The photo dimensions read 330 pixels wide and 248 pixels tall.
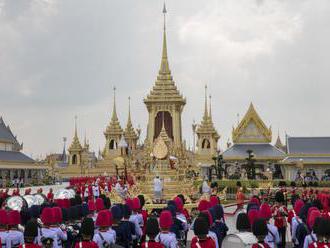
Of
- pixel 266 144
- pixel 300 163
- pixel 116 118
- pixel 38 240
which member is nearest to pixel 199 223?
pixel 38 240

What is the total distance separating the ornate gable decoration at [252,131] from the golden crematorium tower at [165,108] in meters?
11.4

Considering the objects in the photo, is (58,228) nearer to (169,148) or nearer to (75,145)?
(169,148)

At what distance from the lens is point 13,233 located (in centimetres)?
935

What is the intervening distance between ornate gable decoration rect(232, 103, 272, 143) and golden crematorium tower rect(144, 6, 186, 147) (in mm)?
11358

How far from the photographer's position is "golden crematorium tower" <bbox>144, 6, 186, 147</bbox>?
63562 mm

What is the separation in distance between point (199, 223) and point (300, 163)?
128 ft

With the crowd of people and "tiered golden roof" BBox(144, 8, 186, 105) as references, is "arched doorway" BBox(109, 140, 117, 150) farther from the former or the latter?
the crowd of people

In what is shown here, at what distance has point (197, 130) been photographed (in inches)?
2867

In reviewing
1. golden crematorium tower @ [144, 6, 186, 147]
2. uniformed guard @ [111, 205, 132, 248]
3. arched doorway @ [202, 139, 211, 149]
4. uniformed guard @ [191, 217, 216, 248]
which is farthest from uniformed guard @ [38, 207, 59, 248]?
arched doorway @ [202, 139, 211, 149]

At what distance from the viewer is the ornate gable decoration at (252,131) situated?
5334 cm

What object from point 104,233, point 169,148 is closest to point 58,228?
point 104,233

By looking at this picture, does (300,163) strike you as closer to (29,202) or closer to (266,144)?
(266,144)

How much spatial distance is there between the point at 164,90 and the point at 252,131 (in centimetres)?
1446

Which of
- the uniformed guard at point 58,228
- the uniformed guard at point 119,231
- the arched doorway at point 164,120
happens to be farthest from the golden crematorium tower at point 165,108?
the uniformed guard at point 58,228
